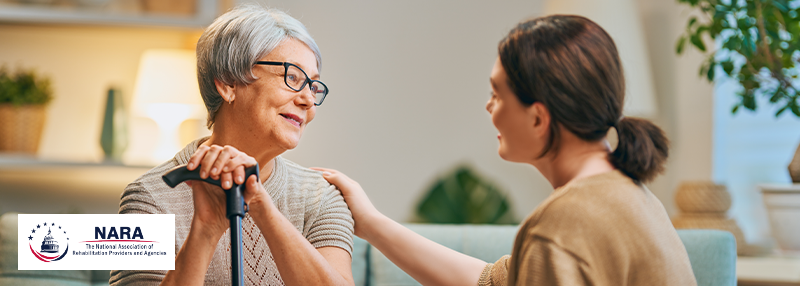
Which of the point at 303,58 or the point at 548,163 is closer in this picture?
the point at 548,163

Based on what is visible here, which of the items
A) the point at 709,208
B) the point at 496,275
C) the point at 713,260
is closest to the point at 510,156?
the point at 496,275

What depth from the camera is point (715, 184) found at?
205 cm

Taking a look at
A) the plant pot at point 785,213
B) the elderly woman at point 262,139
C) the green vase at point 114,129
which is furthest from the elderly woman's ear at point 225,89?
the plant pot at point 785,213

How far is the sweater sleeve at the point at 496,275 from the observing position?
114 centimetres

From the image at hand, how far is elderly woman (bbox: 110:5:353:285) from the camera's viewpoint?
1.06 m

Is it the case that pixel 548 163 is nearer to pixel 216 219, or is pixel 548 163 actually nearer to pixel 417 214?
pixel 216 219

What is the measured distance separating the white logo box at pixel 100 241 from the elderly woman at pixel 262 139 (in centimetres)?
6

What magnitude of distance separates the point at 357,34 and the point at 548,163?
192cm

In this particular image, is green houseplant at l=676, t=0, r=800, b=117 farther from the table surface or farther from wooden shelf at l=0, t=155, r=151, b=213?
wooden shelf at l=0, t=155, r=151, b=213

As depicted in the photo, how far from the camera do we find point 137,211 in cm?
107

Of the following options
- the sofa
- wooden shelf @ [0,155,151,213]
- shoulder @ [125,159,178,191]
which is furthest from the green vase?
shoulder @ [125,159,178,191]

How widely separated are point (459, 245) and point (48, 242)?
0.93 meters

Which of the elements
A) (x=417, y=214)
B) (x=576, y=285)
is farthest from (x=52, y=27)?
(x=576, y=285)

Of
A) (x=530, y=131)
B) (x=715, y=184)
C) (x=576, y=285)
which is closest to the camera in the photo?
(x=576, y=285)
